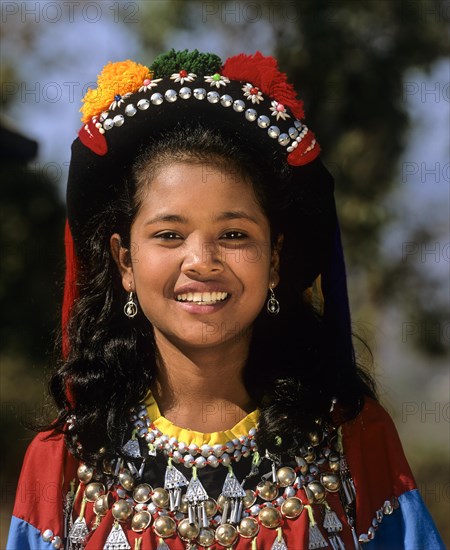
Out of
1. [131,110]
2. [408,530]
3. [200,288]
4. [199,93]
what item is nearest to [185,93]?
[199,93]

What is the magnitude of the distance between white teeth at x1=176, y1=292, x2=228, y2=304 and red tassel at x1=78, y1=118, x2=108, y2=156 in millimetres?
419

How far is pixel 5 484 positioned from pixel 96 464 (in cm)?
321

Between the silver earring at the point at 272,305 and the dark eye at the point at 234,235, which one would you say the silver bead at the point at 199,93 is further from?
the silver earring at the point at 272,305

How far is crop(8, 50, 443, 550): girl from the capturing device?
2.00m

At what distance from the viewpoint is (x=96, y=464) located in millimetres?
2076

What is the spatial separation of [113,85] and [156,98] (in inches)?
5.3

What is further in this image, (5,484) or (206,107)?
(5,484)

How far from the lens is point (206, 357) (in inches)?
84.2

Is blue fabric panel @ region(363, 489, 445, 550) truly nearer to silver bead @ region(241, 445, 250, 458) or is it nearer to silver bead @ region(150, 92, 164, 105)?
silver bead @ region(241, 445, 250, 458)

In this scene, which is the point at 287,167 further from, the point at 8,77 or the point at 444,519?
the point at 444,519

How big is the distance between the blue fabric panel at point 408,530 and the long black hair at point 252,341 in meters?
0.26

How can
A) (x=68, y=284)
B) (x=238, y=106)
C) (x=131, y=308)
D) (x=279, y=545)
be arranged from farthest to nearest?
1. (x=68, y=284)
2. (x=131, y=308)
3. (x=238, y=106)
4. (x=279, y=545)

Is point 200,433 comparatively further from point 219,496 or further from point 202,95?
point 202,95

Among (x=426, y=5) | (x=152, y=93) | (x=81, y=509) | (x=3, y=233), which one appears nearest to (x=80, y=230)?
(x=152, y=93)
